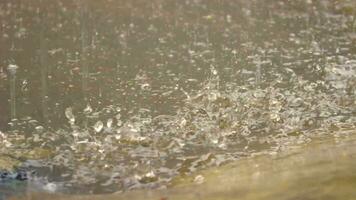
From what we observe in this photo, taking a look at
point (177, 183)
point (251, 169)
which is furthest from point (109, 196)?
point (251, 169)

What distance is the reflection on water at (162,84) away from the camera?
648 cm

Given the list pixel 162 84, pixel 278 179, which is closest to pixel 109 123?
pixel 162 84

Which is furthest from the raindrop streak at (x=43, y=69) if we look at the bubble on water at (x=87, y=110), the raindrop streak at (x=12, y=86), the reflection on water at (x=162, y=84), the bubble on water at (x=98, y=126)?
the bubble on water at (x=98, y=126)

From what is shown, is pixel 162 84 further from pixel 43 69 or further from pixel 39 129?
pixel 39 129

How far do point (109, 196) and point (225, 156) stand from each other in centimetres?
152

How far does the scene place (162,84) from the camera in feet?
28.8

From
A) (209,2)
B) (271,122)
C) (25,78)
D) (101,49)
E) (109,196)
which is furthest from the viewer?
(209,2)

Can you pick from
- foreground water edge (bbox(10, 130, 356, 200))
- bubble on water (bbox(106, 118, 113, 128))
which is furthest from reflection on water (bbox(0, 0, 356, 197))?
foreground water edge (bbox(10, 130, 356, 200))

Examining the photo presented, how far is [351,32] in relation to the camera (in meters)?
11.5

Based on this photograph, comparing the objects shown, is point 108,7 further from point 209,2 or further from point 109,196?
point 109,196

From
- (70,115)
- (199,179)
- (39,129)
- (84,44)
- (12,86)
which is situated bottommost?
(199,179)

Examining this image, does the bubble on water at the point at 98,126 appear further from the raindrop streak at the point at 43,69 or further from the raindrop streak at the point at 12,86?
the raindrop streak at the point at 12,86

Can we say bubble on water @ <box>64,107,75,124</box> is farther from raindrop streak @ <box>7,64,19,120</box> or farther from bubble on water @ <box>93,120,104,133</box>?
raindrop streak @ <box>7,64,19,120</box>

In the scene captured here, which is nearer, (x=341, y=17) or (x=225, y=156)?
(x=225, y=156)
